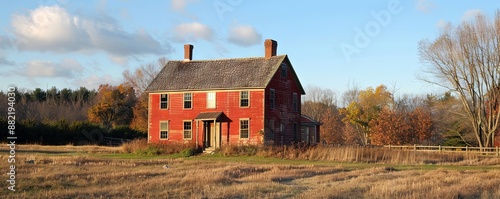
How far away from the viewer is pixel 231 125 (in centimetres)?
4247

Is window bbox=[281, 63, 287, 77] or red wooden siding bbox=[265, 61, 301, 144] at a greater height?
window bbox=[281, 63, 287, 77]

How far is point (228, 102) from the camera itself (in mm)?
42750

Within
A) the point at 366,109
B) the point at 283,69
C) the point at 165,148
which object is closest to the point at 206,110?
the point at 165,148

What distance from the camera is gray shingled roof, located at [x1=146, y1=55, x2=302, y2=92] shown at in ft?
140

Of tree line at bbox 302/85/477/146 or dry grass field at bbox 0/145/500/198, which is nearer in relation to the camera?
dry grass field at bbox 0/145/500/198

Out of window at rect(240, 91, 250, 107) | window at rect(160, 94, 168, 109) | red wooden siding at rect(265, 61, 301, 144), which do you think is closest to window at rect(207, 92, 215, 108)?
window at rect(240, 91, 250, 107)

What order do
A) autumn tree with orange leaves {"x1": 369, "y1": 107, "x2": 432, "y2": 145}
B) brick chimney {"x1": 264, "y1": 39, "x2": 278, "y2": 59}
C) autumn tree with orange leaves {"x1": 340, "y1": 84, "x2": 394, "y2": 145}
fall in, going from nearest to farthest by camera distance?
brick chimney {"x1": 264, "y1": 39, "x2": 278, "y2": 59}, autumn tree with orange leaves {"x1": 369, "y1": 107, "x2": 432, "y2": 145}, autumn tree with orange leaves {"x1": 340, "y1": 84, "x2": 394, "y2": 145}

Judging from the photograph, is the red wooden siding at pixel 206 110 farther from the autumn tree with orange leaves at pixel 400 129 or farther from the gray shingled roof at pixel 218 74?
the autumn tree with orange leaves at pixel 400 129

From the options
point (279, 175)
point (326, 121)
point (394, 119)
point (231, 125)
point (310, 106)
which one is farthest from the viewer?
point (310, 106)

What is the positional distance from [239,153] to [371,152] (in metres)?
8.52

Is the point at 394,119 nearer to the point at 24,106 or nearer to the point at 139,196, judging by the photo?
the point at 139,196

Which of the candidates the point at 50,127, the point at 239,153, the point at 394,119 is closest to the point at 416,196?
the point at 239,153

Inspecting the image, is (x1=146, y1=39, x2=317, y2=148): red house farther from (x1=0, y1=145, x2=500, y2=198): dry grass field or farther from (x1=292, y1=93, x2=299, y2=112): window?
(x1=0, y1=145, x2=500, y2=198): dry grass field

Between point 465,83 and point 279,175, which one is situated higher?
point 465,83
